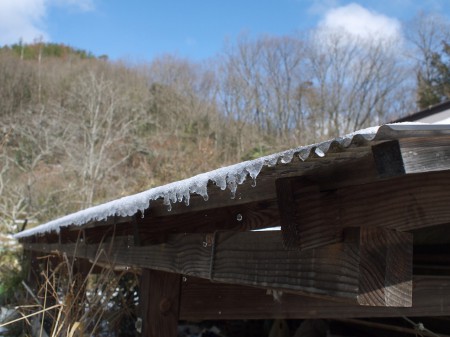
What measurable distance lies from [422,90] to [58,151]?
15.4 m

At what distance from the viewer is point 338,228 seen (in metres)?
1.36

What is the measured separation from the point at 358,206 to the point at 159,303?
147 centimetres

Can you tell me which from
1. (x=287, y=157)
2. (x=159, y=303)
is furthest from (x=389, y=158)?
(x=159, y=303)

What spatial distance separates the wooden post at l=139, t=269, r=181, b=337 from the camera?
249 centimetres

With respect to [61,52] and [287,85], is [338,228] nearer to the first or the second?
[287,85]

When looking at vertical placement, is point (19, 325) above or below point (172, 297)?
below

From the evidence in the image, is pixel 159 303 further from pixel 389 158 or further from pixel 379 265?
pixel 389 158

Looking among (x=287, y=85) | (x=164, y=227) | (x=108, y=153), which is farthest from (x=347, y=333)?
(x=287, y=85)

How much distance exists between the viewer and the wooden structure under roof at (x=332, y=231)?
109 centimetres

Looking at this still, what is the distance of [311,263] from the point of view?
4.79ft

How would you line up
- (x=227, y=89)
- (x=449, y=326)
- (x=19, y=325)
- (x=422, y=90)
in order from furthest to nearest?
(x=227, y=89)
(x=422, y=90)
(x=19, y=325)
(x=449, y=326)

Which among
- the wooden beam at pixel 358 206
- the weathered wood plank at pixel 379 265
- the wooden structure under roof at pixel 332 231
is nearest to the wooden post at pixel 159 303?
the wooden structure under roof at pixel 332 231

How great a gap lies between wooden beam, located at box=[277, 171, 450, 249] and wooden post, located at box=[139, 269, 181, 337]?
4.22 feet

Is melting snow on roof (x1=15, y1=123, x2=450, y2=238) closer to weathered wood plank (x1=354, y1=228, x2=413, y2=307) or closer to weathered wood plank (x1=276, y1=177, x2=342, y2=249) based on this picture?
weathered wood plank (x1=276, y1=177, x2=342, y2=249)
